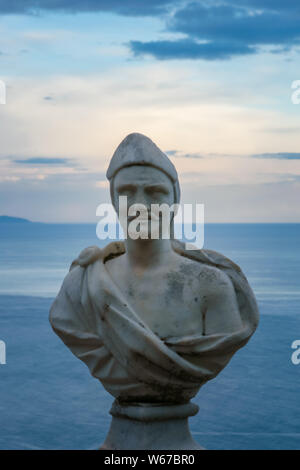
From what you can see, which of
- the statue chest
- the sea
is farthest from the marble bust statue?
the sea

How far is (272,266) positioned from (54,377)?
47.3 ft

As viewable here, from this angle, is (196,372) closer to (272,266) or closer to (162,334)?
(162,334)

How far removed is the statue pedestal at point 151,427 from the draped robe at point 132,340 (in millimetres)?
57

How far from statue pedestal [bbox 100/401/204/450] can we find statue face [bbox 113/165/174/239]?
1082 millimetres

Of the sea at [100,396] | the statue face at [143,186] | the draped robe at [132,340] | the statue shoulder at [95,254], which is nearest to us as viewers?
the draped robe at [132,340]

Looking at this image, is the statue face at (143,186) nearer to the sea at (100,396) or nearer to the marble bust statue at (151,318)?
the marble bust statue at (151,318)

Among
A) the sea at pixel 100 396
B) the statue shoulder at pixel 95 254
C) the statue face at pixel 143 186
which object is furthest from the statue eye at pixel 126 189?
the sea at pixel 100 396

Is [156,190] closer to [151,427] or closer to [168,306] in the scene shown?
[168,306]

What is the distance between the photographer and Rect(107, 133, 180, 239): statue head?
4.92 metres

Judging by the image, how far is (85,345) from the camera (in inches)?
199

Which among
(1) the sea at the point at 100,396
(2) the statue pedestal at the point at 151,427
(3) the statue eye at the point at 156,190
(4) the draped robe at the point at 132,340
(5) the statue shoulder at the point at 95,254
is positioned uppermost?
(3) the statue eye at the point at 156,190

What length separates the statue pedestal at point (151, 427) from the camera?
4.99 metres

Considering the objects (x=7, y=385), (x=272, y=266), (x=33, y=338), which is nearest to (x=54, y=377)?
(x=7, y=385)

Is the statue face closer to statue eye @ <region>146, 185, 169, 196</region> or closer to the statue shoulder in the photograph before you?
statue eye @ <region>146, 185, 169, 196</region>
